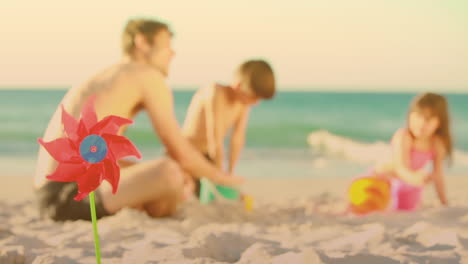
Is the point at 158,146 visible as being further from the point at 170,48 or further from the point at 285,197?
the point at 170,48

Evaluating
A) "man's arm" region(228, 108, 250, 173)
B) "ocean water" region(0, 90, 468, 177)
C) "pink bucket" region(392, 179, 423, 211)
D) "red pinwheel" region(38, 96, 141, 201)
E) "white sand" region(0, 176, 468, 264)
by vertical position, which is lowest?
"ocean water" region(0, 90, 468, 177)

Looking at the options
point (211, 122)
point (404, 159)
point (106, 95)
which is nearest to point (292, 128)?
point (404, 159)

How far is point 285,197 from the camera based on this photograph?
3475mm

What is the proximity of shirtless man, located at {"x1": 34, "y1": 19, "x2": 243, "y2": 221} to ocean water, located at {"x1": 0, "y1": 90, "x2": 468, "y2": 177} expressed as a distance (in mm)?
2894

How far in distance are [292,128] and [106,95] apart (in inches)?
317

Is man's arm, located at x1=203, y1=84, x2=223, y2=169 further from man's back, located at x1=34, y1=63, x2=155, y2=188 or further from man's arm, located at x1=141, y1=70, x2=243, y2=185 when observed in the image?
man's back, located at x1=34, y1=63, x2=155, y2=188

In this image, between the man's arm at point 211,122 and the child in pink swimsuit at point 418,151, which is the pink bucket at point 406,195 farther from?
the man's arm at point 211,122

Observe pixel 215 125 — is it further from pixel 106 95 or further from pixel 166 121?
pixel 106 95

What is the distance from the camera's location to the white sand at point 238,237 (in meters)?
1.56

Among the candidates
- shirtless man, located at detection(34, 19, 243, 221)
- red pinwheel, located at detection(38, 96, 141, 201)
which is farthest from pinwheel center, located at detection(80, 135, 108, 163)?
shirtless man, located at detection(34, 19, 243, 221)

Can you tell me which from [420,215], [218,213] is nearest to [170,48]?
[218,213]

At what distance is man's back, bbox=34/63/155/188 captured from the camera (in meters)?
2.14

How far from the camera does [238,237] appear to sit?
1.80 m

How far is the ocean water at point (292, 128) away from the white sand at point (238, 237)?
A: 109 inches
